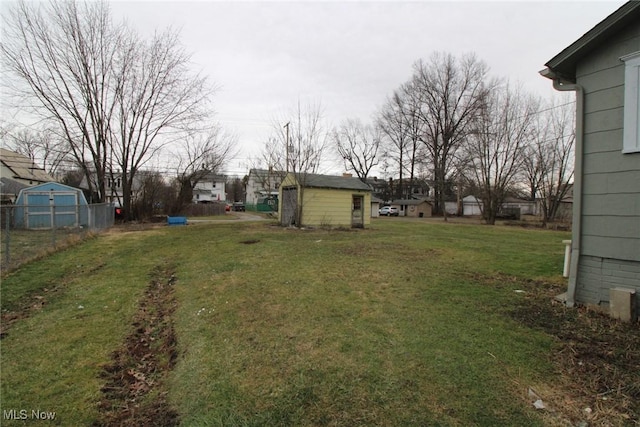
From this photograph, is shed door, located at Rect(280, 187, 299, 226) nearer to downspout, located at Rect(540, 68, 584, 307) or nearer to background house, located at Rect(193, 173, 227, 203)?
downspout, located at Rect(540, 68, 584, 307)

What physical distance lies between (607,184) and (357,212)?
1417 cm

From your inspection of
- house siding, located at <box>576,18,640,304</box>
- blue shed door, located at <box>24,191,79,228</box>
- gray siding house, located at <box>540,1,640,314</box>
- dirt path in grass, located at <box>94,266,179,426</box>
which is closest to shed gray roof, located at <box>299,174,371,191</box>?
blue shed door, located at <box>24,191,79,228</box>

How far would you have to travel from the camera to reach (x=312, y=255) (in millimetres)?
8453

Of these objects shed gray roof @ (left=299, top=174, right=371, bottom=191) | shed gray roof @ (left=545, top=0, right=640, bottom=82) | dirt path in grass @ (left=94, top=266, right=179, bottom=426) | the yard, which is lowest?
dirt path in grass @ (left=94, top=266, right=179, bottom=426)

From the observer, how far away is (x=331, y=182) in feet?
57.0

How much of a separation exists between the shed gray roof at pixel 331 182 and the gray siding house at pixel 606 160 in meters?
12.2

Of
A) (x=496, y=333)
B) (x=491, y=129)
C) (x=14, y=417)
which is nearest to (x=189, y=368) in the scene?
(x=14, y=417)

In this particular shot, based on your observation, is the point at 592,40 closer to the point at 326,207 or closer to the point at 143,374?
the point at 143,374

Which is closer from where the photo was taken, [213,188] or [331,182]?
[331,182]

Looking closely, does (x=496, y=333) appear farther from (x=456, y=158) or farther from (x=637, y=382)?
(x=456, y=158)

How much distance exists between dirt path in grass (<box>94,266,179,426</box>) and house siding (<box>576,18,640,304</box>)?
5238 mm

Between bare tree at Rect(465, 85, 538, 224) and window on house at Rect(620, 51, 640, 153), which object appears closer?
window on house at Rect(620, 51, 640, 153)

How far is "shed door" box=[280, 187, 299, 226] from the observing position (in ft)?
54.3

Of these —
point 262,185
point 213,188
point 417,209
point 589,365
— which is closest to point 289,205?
point 589,365
